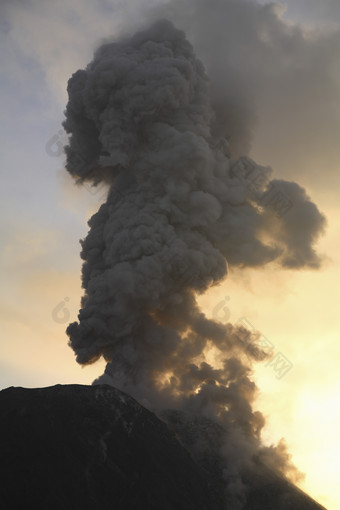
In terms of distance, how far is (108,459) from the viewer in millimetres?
49719

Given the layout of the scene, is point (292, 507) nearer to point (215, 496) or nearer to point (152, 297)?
point (215, 496)

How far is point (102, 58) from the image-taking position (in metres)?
69.8

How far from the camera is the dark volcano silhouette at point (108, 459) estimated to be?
46281 mm

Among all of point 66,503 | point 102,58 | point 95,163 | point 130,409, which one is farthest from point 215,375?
point 102,58

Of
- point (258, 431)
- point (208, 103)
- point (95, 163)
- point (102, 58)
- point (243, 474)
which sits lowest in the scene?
point (243, 474)

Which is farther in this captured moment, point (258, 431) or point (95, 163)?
point (95, 163)

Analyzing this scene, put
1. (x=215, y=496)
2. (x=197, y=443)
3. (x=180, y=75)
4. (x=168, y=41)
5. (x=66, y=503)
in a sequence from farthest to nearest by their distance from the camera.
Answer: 1. (x=168, y=41)
2. (x=180, y=75)
3. (x=197, y=443)
4. (x=215, y=496)
5. (x=66, y=503)

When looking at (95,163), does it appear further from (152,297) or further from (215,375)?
(215,375)

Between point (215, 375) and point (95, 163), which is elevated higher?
point (95, 163)

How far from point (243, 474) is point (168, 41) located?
49.7 metres

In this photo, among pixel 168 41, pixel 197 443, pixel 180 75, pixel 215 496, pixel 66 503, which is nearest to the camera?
pixel 66 503

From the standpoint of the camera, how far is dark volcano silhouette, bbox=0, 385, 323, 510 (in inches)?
1822

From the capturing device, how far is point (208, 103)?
71.6 meters

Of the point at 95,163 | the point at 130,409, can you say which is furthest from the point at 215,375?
the point at 95,163
